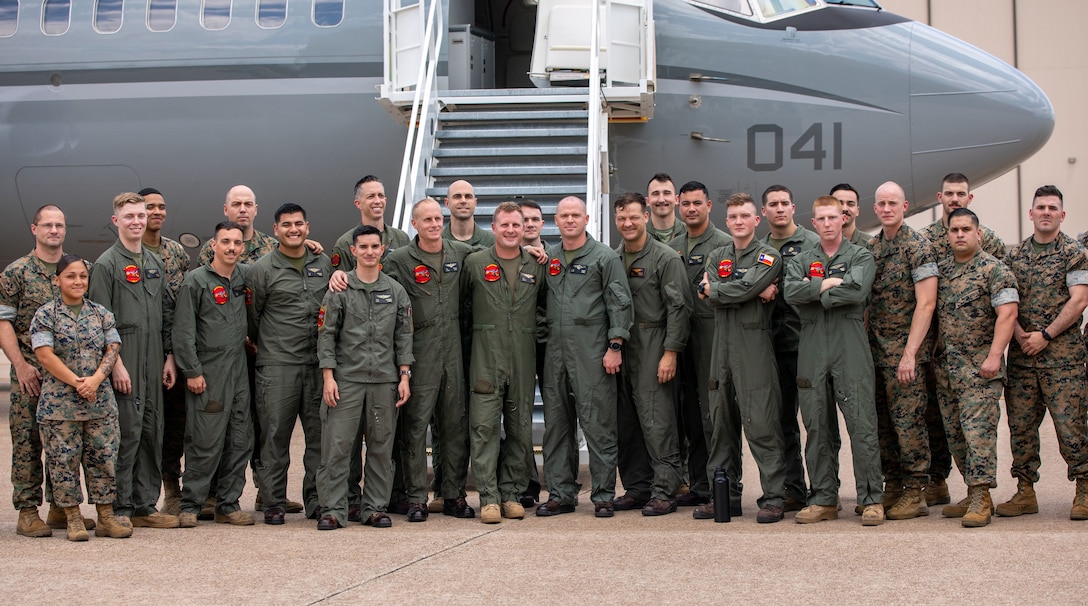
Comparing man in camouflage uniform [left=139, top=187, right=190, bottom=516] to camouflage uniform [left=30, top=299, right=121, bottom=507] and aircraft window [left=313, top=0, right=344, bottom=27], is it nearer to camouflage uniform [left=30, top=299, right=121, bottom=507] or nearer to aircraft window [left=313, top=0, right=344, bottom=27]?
camouflage uniform [left=30, top=299, right=121, bottom=507]

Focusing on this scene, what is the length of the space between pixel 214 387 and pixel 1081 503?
462 cm

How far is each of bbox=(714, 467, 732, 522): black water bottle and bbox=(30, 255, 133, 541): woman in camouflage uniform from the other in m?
3.02

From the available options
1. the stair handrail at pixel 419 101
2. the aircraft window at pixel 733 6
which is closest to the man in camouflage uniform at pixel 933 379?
the stair handrail at pixel 419 101

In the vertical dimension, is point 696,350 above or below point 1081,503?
above

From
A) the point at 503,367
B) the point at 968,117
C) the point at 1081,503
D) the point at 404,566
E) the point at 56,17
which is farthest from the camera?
the point at 56,17

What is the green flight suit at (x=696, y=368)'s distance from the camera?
6.92m

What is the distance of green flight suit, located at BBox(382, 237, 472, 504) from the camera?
6.57 m

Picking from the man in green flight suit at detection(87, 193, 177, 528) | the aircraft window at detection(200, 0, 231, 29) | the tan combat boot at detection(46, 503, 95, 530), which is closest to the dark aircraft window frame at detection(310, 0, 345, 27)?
the aircraft window at detection(200, 0, 231, 29)

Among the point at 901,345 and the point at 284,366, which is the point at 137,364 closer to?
the point at 284,366

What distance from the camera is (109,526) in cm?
600

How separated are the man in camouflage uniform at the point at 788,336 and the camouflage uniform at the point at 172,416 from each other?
3362mm

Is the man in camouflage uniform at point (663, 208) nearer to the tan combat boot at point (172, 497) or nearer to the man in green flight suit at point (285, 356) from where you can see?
the man in green flight suit at point (285, 356)

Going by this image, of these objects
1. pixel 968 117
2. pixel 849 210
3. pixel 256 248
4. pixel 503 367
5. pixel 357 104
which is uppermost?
pixel 357 104

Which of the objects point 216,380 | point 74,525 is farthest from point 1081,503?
point 74,525
